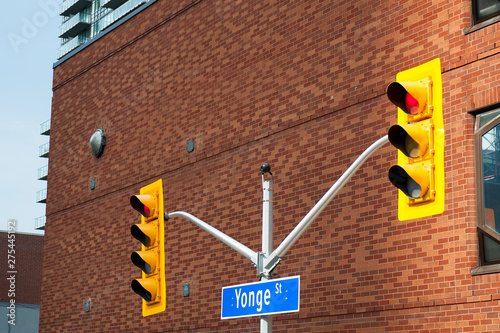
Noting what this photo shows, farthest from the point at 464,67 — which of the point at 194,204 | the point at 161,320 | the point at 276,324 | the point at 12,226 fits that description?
the point at 12,226

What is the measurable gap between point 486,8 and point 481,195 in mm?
2651

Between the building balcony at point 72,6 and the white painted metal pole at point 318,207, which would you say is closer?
the white painted metal pole at point 318,207

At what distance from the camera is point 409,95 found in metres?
6.36

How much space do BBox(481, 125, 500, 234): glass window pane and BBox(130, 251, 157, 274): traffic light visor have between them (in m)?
4.43

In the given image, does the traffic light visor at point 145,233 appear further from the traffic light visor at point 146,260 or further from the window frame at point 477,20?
the window frame at point 477,20

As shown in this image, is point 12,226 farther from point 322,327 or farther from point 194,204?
point 322,327

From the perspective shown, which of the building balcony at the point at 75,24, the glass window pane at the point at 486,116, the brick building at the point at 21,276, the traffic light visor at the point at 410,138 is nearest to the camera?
the traffic light visor at the point at 410,138

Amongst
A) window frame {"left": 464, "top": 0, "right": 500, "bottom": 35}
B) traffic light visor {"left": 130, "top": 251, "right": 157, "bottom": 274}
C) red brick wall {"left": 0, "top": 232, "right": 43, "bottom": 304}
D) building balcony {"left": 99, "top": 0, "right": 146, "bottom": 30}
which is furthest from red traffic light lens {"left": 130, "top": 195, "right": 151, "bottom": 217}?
red brick wall {"left": 0, "top": 232, "right": 43, "bottom": 304}

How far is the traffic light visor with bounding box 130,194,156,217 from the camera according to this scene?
9.43 m

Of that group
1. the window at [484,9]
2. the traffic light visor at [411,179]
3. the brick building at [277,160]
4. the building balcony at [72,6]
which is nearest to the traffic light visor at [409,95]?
the traffic light visor at [411,179]

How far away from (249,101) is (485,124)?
18.3 feet

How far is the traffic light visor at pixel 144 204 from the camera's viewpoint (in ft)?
30.9

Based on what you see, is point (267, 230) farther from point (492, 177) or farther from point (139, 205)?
point (492, 177)

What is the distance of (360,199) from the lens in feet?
40.4
